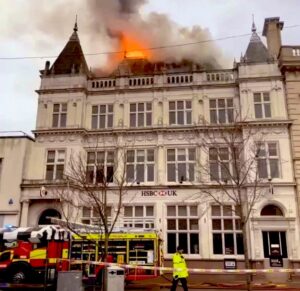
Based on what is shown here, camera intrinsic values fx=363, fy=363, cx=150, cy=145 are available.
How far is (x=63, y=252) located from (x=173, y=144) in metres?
11.9

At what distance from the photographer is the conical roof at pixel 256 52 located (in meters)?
27.5

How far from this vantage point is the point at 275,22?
30.0 meters

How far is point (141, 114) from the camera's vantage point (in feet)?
91.2

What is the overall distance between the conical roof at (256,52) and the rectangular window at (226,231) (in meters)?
11.3

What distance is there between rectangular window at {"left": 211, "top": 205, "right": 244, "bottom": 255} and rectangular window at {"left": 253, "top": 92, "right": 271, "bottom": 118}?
6988mm

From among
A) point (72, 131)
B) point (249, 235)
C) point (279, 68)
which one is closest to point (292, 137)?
point (279, 68)

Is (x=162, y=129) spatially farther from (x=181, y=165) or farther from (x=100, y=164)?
(x=100, y=164)

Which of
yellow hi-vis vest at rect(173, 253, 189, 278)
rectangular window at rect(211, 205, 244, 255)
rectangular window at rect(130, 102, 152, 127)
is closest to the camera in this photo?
yellow hi-vis vest at rect(173, 253, 189, 278)

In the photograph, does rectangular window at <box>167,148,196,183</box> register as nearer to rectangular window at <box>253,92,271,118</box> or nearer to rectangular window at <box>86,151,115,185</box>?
rectangular window at <box>86,151,115,185</box>

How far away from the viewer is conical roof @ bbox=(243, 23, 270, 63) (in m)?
27.5

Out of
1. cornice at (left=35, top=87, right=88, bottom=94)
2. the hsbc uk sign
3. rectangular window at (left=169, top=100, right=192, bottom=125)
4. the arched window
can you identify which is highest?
cornice at (left=35, top=87, right=88, bottom=94)

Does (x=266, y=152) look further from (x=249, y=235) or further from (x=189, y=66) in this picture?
(x=189, y=66)

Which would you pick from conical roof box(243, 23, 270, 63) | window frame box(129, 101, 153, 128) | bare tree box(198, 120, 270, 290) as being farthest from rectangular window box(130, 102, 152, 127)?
conical roof box(243, 23, 270, 63)

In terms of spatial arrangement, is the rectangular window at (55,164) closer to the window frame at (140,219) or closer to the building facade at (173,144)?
the building facade at (173,144)
